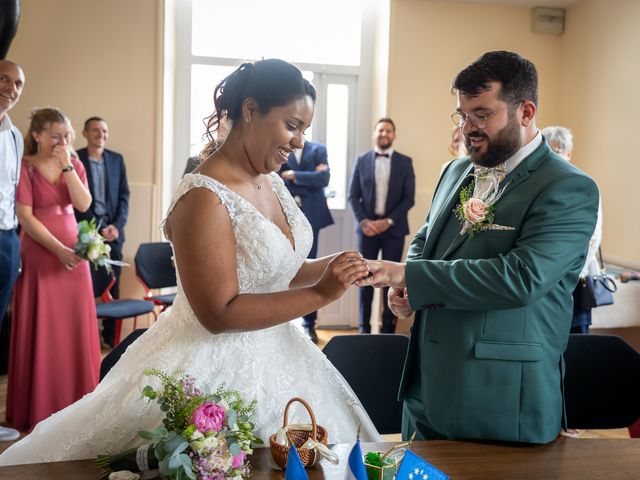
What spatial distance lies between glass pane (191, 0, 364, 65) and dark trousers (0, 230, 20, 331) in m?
3.67

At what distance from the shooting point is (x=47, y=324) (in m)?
4.37

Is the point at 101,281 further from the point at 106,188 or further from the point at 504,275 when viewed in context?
the point at 504,275

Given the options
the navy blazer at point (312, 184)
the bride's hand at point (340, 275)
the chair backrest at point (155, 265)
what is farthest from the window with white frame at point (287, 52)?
the bride's hand at point (340, 275)

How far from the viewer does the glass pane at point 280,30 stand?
284 inches

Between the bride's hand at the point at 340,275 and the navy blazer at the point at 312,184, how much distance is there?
4.56 metres

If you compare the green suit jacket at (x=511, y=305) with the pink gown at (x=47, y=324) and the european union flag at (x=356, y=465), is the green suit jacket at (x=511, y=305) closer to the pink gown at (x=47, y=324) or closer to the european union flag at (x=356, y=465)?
the european union flag at (x=356, y=465)

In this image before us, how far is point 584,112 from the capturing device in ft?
22.9

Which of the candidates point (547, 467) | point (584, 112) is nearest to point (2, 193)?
point (547, 467)

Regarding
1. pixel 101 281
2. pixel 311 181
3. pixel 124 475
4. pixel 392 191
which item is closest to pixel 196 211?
pixel 124 475

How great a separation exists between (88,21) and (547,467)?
19.8 feet

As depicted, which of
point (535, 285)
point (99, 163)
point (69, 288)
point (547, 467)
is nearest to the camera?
point (547, 467)

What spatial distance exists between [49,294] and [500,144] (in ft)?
10.4

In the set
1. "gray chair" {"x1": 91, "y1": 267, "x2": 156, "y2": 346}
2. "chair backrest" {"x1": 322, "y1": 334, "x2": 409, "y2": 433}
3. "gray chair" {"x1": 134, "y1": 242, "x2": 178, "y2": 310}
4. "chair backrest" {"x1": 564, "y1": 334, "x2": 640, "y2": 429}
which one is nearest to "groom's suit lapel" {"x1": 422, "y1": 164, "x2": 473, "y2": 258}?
"chair backrest" {"x1": 322, "y1": 334, "x2": 409, "y2": 433}

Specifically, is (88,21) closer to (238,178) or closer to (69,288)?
(69,288)
